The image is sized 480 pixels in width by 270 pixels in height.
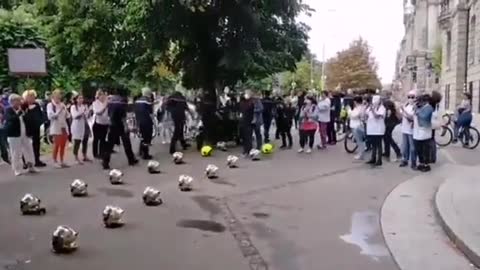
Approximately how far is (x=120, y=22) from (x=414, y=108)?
375 inches

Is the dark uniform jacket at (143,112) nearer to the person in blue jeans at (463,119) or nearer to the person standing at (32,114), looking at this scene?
the person standing at (32,114)

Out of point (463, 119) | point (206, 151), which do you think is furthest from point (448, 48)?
point (206, 151)

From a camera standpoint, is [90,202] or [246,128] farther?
[246,128]

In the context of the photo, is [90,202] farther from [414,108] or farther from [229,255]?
[414,108]

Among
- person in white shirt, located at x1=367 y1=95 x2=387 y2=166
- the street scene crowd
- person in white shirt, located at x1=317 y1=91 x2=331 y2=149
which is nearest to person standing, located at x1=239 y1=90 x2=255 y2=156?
the street scene crowd

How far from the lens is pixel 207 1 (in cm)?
1877

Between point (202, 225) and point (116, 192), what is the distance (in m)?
3.28

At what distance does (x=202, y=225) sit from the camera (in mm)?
8703

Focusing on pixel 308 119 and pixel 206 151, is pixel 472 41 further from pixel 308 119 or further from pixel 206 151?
pixel 206 151

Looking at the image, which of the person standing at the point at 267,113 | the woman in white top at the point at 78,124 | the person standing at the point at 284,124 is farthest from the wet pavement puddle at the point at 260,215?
the person standing at the point at 267,113

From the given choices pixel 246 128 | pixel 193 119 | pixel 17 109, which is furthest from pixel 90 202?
pixel 193 119

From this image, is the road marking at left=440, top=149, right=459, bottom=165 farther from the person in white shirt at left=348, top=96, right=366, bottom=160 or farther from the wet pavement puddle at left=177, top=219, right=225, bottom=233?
the wet pavement puddle at left=177, top=219, right=225, bottom=233

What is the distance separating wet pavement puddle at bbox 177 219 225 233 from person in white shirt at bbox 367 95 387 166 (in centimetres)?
711

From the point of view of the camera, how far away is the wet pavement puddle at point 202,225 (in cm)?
847
